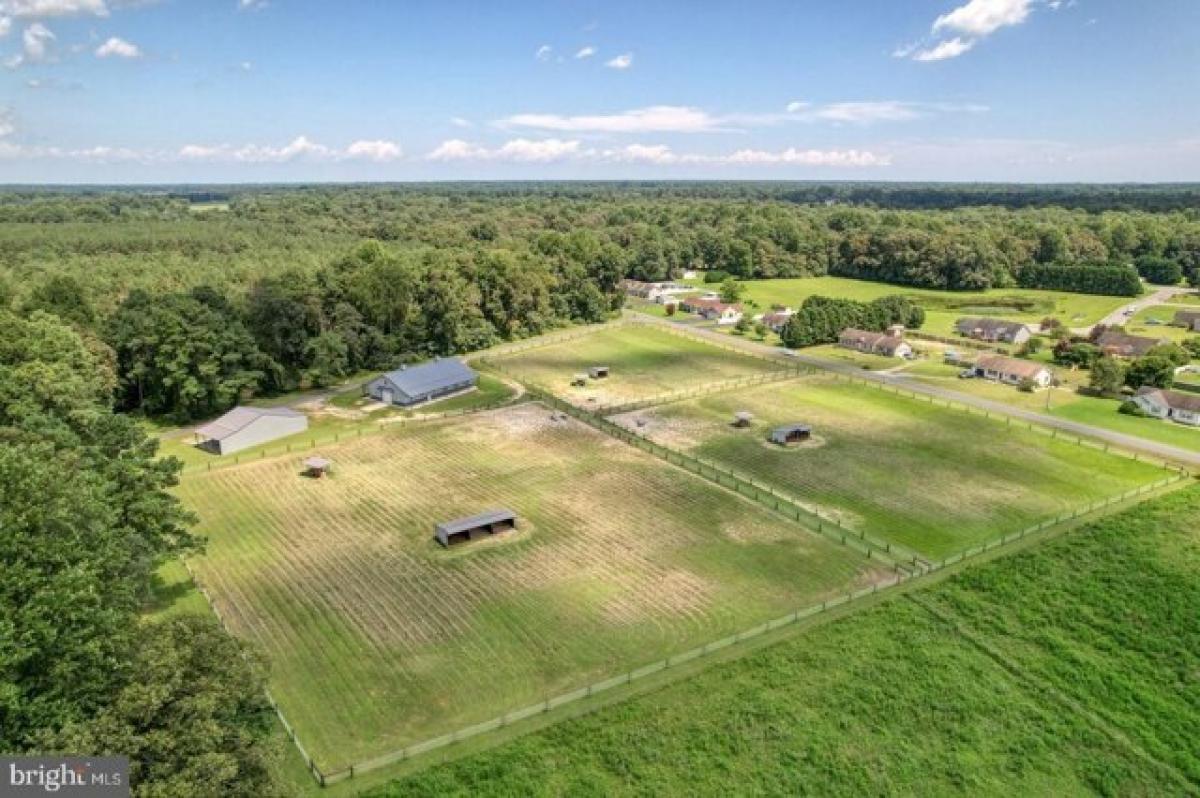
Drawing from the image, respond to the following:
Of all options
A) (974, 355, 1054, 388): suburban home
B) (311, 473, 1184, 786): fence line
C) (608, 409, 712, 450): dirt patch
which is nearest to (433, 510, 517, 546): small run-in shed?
(311, 473, 1184, 786): fence line

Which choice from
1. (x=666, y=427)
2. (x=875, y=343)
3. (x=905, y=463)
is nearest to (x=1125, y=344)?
(x=875, y=343)

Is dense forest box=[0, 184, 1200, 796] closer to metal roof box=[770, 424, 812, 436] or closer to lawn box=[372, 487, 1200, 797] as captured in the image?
lawn box=[372, 487, 1200, 797]

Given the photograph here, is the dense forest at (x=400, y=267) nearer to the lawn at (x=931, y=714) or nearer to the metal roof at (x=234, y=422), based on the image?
the metal roof at (x=234, y=422)

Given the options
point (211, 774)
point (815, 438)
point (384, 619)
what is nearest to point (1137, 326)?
point (815, 438)

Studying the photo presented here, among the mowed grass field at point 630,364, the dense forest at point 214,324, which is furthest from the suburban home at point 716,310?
the mowed grass field at point 630,364

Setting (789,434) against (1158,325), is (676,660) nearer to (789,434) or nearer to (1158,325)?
(789,434)

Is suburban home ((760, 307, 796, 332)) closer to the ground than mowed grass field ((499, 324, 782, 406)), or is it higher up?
higher up
